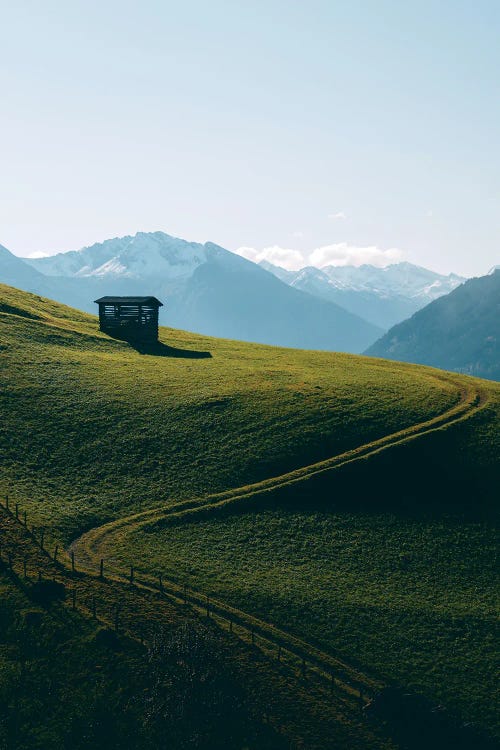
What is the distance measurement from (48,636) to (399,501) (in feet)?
124

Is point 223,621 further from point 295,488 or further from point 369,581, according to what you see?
point 295,488

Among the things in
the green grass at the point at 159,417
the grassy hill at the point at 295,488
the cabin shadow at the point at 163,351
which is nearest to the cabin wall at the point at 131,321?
the cabin shadow at the point at 163,351

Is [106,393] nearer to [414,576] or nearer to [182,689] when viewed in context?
[414,576]

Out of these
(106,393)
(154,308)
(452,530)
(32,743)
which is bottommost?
(32,743)

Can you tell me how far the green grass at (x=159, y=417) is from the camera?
247 feet

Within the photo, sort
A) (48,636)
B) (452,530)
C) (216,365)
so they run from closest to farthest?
(48,636) < (452,530) < (216,365)

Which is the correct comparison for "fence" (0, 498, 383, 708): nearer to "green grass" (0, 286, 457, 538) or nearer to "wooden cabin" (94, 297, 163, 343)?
"green grass" (0, 286, 457, 538)

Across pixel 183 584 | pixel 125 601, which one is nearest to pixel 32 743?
pixel 125 601

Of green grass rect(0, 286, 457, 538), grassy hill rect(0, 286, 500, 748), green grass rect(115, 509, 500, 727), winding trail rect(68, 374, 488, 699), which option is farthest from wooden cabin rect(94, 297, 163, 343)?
green grass rect(115, 509, 500, 727)

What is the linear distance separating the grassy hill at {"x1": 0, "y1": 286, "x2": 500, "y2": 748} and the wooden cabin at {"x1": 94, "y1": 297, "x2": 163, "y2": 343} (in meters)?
14.9

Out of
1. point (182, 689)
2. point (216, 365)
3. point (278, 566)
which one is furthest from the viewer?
point (216, 365)

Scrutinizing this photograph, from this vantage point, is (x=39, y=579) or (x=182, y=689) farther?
(x=39, y=579)

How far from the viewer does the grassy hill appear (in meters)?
58.5

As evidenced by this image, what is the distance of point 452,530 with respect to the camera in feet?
236
